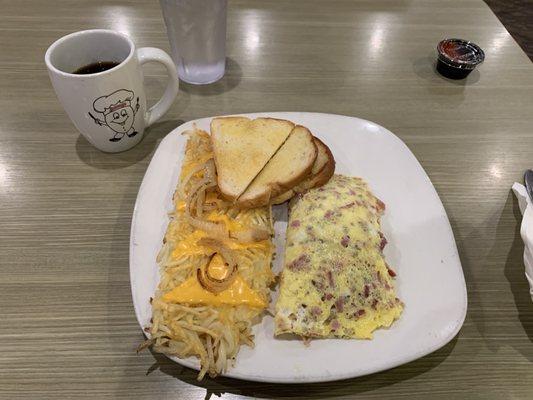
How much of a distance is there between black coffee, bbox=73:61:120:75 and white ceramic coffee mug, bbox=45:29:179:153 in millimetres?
16

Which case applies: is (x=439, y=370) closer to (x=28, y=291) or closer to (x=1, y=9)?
(x=28, y=291)

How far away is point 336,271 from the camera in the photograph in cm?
126

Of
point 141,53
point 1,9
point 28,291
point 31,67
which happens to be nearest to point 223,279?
point 28,291

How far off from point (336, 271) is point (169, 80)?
1.07m

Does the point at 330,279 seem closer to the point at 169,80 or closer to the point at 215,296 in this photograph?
the point at 215,296

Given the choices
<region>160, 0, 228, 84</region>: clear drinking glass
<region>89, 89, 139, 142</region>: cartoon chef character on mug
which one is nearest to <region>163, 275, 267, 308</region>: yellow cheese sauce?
<region>89, 89, 139, 142</region>: cartoon chef character on mug

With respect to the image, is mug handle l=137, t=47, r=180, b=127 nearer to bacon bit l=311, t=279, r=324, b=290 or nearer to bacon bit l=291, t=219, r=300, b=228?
bacon bit l=291, t=219, r=300, b=228

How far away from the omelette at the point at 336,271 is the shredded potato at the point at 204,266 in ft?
0.31

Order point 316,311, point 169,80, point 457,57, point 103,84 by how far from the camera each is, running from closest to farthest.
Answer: point 316,311
point 103,84
point 169,80
point 457,57

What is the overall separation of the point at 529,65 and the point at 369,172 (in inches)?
54.6

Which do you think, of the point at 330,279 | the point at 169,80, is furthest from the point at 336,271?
the point at 169,80

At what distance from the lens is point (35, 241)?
1452 mm

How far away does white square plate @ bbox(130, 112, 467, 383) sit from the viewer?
1.10 m

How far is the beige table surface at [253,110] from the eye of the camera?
118 cm
